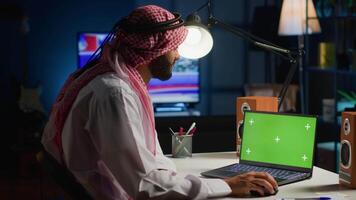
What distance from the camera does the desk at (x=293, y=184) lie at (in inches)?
78.2

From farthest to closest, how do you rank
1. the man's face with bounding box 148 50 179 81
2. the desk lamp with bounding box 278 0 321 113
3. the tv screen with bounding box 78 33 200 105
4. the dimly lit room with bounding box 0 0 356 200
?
the tv screen with bounding box 78 33 200 105
the desk lamp with bounding box 278 0 321 113
the man's face with bounding box 148 50 179 81
the dimly lit room with bounding box 0 0 356 200

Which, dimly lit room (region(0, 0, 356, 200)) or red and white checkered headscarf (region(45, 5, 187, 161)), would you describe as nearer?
dimly lit room (region(0, 0, 356, 200))

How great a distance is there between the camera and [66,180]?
5.73 ft

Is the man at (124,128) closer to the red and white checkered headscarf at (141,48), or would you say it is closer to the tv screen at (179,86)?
the red and white checkered headscarf at (141,48)

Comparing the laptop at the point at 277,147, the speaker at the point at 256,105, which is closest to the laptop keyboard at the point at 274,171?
the laptop at the point at 277,147

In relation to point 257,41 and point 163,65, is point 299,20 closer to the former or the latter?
point 257,41

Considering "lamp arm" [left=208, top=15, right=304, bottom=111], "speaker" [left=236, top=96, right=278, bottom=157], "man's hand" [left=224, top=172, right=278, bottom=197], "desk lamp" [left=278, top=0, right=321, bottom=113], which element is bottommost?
"man's hand" [left=224, top=172, right=278, bottom=197]

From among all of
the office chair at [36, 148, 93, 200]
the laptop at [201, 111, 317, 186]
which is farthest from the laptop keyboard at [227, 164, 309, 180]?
the office chair at [36, 148, 93, 200]

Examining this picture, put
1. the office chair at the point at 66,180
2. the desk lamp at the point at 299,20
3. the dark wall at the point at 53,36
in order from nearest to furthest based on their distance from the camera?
the office chair at the point at 66,180 → the desk lamp at the point at 299,20 → the dark wall at the point at 53,36

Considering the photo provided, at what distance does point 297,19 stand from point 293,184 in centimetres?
386

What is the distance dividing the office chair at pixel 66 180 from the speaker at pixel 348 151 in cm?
86

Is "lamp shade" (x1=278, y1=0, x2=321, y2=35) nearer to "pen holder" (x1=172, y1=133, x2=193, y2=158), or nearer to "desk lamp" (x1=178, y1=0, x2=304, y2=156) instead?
"desk lamp" (x1=178, y1=0, x2=304, y2=156)

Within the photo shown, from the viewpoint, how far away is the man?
69.6 inches

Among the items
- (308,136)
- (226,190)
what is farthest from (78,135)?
(308,136)
